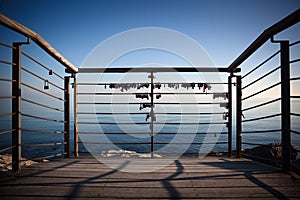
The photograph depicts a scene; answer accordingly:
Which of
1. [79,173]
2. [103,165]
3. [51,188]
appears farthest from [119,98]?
[51,188]

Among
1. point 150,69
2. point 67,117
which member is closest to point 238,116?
point 150,69

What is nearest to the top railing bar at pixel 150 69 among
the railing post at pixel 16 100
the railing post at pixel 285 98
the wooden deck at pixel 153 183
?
the railing post at pixel 285 98

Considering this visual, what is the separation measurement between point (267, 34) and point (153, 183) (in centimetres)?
195

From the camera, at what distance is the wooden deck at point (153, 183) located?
56.4 inches

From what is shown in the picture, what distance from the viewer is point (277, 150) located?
A: 4254 millimetres

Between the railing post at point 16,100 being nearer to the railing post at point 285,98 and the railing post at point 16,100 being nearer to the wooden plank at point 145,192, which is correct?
the wooden plank at point 145,192

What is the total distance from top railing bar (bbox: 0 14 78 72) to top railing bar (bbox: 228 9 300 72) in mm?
2441

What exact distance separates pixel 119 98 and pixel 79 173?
59.7 inches

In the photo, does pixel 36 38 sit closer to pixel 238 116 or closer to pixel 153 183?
pixel 153 183

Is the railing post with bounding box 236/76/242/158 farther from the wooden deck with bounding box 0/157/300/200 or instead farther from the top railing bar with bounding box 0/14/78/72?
the top railing bar with bounding box 0/14/78/72

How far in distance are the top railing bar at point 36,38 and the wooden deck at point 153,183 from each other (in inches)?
55.3

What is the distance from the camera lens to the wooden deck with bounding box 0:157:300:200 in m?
1.43

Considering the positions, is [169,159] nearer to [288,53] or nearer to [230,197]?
[230,197]

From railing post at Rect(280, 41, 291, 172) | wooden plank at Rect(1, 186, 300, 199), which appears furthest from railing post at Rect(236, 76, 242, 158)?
wooden plank at Rect(1, 186, 300, 199)
